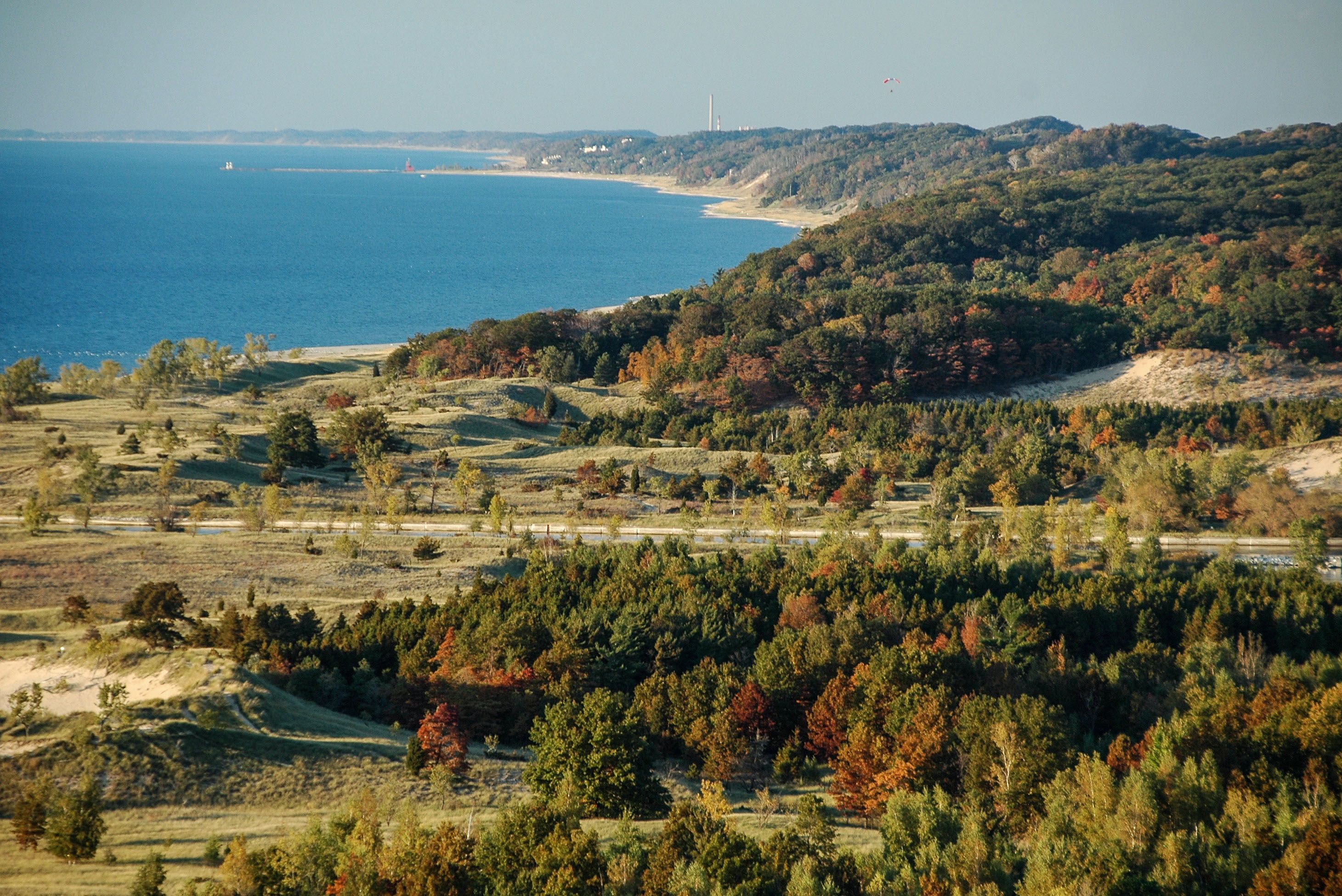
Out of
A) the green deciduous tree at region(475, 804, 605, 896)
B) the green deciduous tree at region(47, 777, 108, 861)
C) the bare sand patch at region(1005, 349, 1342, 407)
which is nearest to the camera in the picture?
the green deciduous tree at region(475, 804, 605, 896)

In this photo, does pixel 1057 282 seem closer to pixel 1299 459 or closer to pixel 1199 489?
pixel 1299 459

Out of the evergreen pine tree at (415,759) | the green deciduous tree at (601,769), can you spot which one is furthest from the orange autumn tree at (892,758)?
the evergreen pine tree at (415,759)

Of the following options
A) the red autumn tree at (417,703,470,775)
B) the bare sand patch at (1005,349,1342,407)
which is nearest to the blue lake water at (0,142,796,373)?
the bare sand patch at (1005,349,1342,407)

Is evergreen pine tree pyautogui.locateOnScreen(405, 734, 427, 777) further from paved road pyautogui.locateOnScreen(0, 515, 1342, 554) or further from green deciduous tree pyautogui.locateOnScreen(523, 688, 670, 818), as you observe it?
paved road pyautogui.locateOnScreen(0, 515, 1342, 554)

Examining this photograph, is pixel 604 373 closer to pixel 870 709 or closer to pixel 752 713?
pixel 752 713

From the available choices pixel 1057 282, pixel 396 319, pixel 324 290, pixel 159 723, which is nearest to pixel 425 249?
pixel 324 290

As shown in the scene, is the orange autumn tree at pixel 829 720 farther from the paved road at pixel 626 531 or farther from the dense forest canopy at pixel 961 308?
the dense forest canopy at pixel 961 308

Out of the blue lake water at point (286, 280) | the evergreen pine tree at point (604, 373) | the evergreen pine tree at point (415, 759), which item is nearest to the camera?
the evergreen pine tree at point (415, 759)
